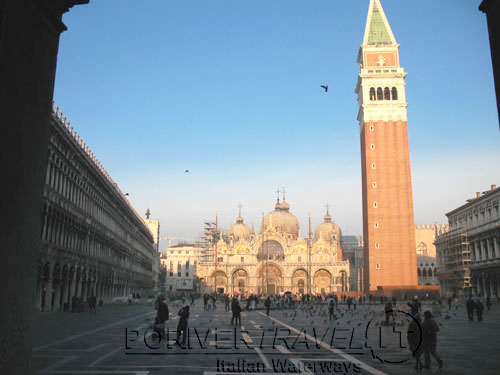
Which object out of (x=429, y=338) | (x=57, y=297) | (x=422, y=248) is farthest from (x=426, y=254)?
(x=429, y=338)

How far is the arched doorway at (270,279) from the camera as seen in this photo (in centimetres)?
8506

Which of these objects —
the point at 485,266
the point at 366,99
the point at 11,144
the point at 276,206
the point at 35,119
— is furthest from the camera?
the point at 276,206

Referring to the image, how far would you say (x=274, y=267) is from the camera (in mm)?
86438

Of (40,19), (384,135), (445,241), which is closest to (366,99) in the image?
(384,135)

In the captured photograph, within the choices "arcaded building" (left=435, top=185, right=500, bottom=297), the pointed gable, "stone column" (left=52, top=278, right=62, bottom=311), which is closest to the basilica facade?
"arcaded building" (left=435, top=185, right=500, bottom=297)

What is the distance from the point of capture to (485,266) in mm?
48688

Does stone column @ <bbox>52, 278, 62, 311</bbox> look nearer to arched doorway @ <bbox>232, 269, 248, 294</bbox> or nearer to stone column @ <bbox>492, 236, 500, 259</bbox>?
stone column @ <bbox>492, 236, 500, 259</bbox>

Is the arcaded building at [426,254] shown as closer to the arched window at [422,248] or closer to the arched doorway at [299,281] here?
the arched window at [422,248]

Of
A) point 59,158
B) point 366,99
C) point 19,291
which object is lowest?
point 19,291

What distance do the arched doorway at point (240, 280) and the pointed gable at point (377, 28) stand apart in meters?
45.5

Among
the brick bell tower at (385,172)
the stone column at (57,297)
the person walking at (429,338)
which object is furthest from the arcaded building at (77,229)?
the brick bell tower at (385,172)

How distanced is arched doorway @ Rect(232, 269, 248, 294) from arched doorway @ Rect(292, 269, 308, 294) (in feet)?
29.0

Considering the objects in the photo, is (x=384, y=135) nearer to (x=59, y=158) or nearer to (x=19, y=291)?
(x=59, y=158)

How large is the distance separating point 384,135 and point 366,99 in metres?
5.87
